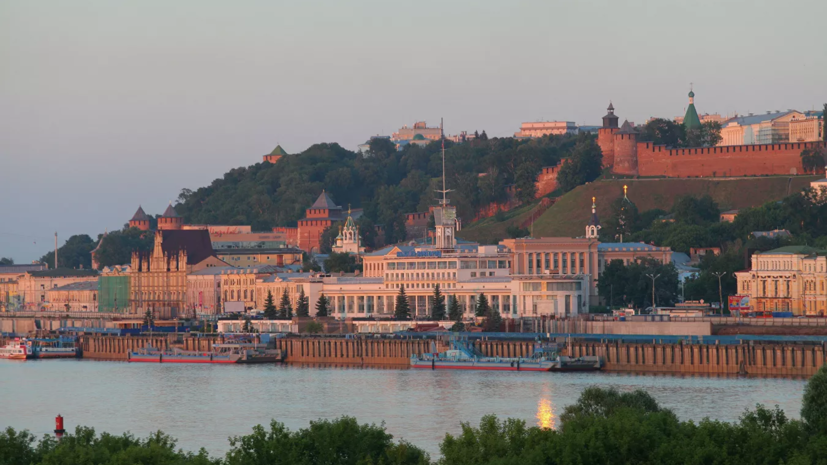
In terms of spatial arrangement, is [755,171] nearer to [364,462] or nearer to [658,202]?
[658,202]

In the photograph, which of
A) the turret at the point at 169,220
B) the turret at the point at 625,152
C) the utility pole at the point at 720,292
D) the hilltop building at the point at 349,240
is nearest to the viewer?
the utility pole at the point at 720,292

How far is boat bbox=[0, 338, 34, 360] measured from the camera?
11988 centimetres

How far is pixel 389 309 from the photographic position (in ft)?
405

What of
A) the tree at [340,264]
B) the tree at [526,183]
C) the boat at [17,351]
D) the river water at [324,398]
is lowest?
the river water at [324,398]

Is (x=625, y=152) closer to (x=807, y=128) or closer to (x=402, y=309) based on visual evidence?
(x=807, y=128)

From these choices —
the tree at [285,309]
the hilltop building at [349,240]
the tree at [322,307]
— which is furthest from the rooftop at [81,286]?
the tree at [322,307]

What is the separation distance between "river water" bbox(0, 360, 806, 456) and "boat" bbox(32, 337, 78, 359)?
20.4m

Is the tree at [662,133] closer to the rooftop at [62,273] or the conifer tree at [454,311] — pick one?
the conifer tree at [454,311]

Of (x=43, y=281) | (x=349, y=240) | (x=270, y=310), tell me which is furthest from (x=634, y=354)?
(x=43, y=281)

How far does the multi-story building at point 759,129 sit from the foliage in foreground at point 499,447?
123 metres

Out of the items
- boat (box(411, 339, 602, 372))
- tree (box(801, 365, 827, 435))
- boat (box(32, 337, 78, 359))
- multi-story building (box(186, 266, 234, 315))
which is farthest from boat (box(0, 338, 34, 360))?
tree (box(801, 365, 827, 435))

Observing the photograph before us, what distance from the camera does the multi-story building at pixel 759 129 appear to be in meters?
167

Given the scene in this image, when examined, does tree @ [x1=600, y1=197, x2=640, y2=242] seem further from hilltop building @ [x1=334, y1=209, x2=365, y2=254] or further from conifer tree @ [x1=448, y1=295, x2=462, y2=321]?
hilltop building @ [x1=334, y1=209, x2=365, y2=254]

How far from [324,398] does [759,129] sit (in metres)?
100
